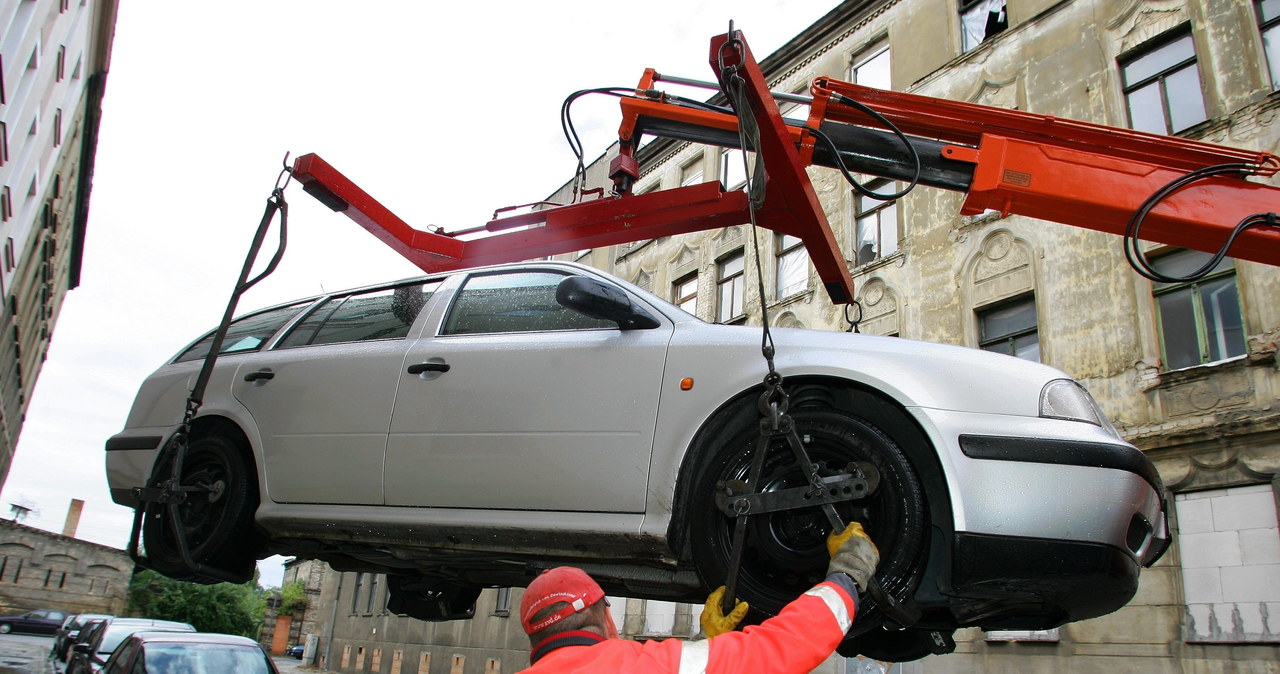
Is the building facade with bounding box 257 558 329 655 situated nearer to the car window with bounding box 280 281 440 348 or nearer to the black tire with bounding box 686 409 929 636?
the car window with bounding box 280 281 440 348

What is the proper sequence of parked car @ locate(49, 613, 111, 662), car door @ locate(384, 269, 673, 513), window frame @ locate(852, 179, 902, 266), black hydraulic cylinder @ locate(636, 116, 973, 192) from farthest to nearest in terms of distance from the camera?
parked car @ locate(49, 613, 111, 662) → window frame @ locate(852, 179, 902, 266) → black hydraulic cylinder @ locate(636, 116, 973, 192) → car door @ locate(384, 269, 673, 513)

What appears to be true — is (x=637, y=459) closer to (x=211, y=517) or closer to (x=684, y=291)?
(x=211, y=517)

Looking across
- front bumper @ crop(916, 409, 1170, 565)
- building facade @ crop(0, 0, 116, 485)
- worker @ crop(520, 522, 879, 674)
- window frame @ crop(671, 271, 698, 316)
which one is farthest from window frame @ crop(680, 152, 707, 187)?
worker @ crop(520, 522, 879, 674)

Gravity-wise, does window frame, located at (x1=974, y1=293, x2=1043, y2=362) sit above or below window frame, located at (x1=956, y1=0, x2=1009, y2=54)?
below

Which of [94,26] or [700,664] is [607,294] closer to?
[700,664]

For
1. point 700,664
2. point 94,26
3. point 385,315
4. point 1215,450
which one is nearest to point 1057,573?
point 700,664

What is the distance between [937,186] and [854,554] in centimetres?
284

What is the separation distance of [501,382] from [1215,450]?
30.3 feet

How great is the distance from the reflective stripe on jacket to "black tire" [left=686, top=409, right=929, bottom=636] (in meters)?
0.40

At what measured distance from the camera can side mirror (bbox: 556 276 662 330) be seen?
9.23 feet

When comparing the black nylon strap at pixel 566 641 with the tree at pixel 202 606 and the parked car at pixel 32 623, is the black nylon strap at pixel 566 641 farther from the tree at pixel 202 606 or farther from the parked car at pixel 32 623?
the parked car at pixel 32 623

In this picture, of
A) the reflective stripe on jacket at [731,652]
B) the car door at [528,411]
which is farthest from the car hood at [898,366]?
the reflective stripe on jacket at [731,652]

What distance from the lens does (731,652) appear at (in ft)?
6.49

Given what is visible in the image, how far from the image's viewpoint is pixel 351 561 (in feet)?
13.6
